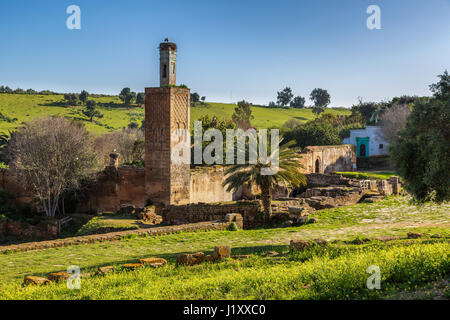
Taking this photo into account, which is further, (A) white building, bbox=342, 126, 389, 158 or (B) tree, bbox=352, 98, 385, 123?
(B) tree, bbox=352, 98, 385, 123

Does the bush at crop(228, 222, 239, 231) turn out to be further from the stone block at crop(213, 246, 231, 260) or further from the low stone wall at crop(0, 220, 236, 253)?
the stone block at crop(213, 246, 231, 260)

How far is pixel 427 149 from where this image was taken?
32.5 ft

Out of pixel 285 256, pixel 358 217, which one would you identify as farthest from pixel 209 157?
pixel 285 256

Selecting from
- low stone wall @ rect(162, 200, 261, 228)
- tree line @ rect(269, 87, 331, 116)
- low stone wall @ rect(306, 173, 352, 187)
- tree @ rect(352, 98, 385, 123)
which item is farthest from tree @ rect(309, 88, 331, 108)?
low stone wall @ rect(162, 200, 261, 228)

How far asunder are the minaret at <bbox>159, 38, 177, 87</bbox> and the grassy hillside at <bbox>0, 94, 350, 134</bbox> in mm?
35878

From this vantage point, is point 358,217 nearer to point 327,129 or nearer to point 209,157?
point 209,157

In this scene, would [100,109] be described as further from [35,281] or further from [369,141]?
[35,281]

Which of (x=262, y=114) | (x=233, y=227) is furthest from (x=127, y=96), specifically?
(x=233, y=227)

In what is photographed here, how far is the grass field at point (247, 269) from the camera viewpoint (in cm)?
612

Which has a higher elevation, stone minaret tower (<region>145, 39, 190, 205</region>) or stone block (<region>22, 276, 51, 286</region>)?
stone minaret tower (<region>145, 39, 190, 205</region>)

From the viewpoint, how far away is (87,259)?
10367mm

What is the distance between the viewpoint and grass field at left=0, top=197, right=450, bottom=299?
612cm

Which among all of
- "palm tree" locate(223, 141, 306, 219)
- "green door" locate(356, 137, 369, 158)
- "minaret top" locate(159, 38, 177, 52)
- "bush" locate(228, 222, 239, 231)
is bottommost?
"bush" locate(228, 222, 239, 231)
